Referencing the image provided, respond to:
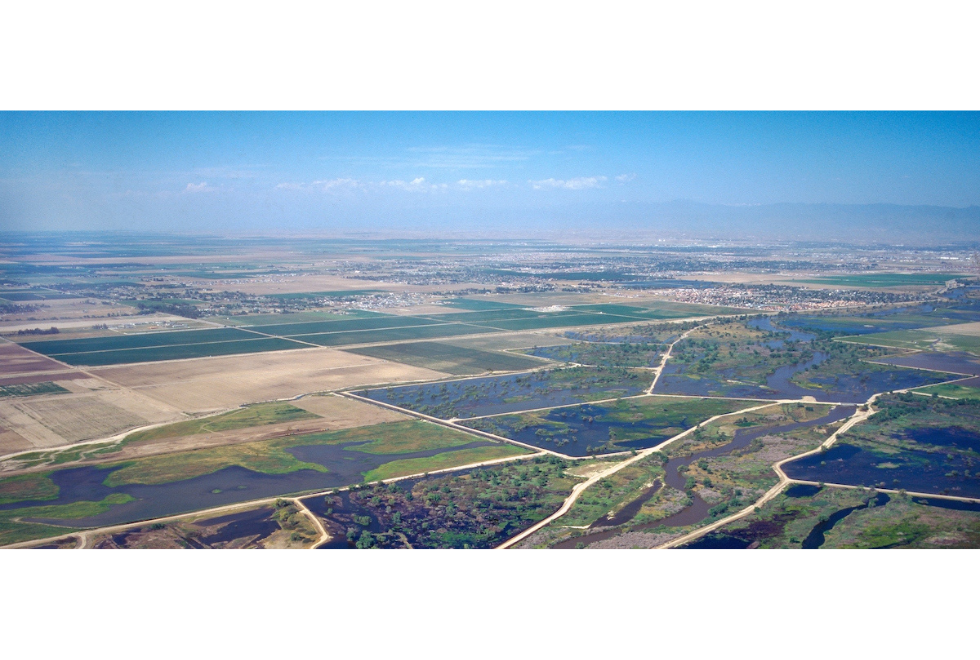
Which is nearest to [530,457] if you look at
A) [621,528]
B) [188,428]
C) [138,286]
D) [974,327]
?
[621,528]

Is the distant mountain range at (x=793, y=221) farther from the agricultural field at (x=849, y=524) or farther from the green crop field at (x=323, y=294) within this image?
the agricultural field at (x=849, y=524)

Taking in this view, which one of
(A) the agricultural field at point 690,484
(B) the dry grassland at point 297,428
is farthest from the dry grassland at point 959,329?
(B) the dry grassland at point 297,428

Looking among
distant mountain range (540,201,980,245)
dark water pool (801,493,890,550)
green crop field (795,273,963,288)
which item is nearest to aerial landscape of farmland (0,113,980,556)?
dark water pool (801,493,890,550)

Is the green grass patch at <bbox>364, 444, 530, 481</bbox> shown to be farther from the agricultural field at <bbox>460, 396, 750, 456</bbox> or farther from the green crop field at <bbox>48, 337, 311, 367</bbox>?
the green crop field at <bbox>48, 337, 311, 367</bbox>

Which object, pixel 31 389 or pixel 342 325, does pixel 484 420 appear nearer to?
pixel 31 389

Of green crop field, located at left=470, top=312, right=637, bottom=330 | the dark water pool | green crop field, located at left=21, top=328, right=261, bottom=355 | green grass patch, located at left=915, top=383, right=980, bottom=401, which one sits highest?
green crop field, located at left=470, top=312, right=637, bottom=330
